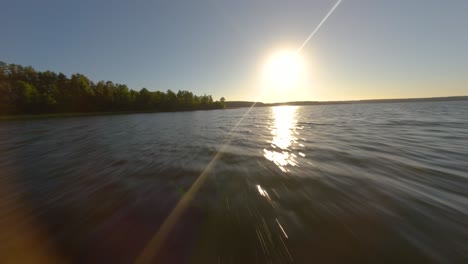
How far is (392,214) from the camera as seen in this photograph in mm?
3861

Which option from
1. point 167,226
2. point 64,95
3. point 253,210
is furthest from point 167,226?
point 64,95

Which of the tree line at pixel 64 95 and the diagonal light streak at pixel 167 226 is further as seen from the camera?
the tree line at pixel 64 95

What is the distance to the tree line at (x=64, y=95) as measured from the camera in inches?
2271

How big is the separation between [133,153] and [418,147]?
1652 cm

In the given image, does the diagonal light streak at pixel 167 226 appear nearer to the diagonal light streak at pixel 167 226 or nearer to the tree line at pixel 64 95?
the diagonal light streak at pixel 167 226

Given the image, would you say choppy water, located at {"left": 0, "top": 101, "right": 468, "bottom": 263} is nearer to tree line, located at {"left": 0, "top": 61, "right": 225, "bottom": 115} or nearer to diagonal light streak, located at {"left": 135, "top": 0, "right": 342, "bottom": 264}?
diagonal light streak, located at {"left": 135, "top": 0, "right": 342, "bottom": 264}

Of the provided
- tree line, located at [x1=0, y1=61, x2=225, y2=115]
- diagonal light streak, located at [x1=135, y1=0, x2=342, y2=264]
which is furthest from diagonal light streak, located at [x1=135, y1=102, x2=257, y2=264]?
tree line, located at [x1=0, y1=61, x2=225, y2=115]

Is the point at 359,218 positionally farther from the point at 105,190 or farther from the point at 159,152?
the point at 159,152

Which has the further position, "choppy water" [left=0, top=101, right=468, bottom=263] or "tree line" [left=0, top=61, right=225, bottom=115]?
"tree line" [left=0, top=61, right=225, bottom=115]

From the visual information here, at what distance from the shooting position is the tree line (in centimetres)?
5769

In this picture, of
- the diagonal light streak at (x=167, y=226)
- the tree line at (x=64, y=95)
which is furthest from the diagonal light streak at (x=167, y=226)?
the tree line at (x=64, y=95)

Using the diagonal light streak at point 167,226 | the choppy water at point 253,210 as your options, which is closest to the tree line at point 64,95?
the choppy water at point 253,210

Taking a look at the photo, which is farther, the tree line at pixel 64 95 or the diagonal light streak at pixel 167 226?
the tree line at pixel 64 95

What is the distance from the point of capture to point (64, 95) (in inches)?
2709
